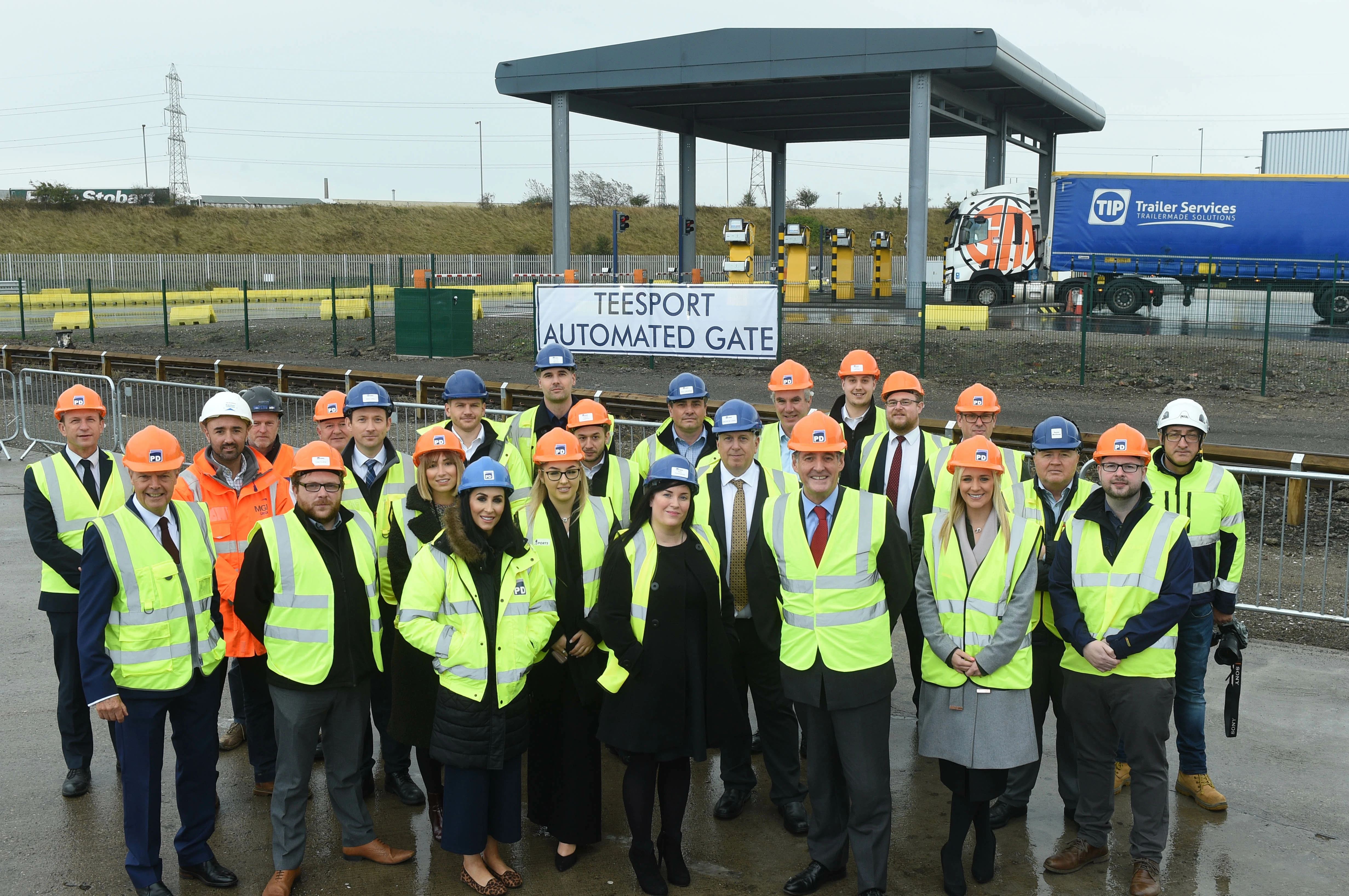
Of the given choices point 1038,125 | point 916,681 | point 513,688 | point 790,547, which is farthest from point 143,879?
point 1038,125

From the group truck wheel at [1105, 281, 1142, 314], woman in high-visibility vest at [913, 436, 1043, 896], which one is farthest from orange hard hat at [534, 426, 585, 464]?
truck wheel at [1105, 281, 1142, 314]

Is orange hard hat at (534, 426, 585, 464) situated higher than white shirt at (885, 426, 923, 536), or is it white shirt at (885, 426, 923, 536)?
orange hard hat at (534, 426, 585, 464)

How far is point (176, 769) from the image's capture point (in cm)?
498

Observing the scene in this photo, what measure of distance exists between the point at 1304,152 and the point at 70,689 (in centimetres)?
7058

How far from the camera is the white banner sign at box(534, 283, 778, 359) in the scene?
1594 cm

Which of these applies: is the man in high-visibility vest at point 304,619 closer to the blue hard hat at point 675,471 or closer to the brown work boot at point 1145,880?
the blue hard hat at point 675,471

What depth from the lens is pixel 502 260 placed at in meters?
62.8

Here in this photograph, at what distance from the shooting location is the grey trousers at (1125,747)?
476cm

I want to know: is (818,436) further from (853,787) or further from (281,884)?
(281,884)

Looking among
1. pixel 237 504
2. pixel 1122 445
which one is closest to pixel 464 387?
pixel 237 504

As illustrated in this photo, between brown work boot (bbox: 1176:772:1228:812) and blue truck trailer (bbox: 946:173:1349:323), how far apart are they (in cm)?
2723

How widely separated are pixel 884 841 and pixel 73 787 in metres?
4.05

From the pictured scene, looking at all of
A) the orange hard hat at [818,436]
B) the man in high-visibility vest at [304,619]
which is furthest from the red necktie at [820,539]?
the man in high-visibility vest at [304,619]

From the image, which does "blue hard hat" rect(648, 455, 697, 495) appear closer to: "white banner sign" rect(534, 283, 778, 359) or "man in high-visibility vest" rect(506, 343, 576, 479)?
"man in high-visibility vest" rect(506, 343, 576, 479)
